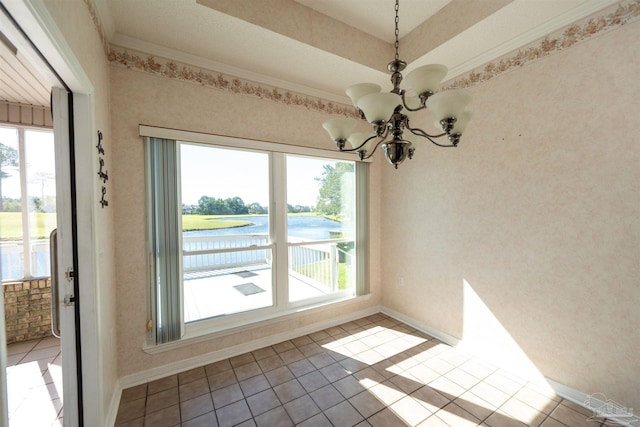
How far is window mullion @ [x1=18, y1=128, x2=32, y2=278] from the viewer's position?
244 cm

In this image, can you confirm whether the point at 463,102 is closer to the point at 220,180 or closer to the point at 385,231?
the point at 220,180

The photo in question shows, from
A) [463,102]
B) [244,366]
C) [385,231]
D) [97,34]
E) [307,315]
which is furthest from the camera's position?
[385,231]

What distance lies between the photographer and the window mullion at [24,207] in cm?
244

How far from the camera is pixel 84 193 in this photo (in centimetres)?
146

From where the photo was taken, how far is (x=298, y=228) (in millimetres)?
2998

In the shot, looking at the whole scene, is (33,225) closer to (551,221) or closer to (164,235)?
(164,235)

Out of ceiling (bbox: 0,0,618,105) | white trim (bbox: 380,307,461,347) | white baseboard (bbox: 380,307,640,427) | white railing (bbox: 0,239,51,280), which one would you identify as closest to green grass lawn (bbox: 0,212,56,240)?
white railing (bbox: 0,239,51,280)

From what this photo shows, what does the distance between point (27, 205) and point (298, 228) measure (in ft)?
8.99

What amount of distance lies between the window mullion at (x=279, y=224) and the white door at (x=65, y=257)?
161cm

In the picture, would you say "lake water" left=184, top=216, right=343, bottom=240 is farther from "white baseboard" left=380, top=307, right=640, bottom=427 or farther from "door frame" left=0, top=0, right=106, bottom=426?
"white baseboard" left=380, top=307, right=640, bottom=427

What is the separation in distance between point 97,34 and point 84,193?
3.62 ft

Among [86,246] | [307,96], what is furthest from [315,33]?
[86,246]

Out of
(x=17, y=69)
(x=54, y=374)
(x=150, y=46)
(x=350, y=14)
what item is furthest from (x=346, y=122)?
(x=54, y=374)

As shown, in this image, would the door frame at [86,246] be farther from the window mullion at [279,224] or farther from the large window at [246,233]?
the window mullion at [279,224]
